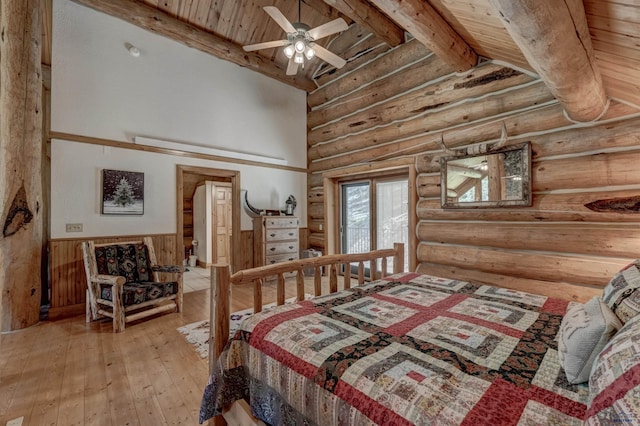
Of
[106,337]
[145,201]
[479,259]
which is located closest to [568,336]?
[479,259]

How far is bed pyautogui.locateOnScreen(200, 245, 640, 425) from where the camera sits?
85 centimetres

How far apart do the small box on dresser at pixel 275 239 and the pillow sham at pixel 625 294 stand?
14.4 feet

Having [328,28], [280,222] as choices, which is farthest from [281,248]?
[328,28]

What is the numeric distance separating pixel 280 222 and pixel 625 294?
4536 millimetres

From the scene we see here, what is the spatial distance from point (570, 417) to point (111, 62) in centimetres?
550

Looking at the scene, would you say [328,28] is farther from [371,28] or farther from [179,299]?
[179,299]

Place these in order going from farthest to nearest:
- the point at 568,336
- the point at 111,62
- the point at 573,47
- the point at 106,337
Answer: the point at 111,62
the point at 106,337
the point at 573,47
the point at 568,336

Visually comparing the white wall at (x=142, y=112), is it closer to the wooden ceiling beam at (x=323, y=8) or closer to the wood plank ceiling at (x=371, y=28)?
the wood plank ceiling at (x=371, y=28)

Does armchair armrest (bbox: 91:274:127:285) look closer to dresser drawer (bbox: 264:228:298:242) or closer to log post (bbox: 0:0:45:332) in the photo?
log post (bbox: 0:0:45:332)

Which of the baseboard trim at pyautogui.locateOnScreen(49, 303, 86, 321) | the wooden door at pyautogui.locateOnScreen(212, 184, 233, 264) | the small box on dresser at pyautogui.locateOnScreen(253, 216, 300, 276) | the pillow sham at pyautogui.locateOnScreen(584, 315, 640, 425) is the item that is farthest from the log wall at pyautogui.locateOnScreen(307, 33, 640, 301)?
the baseboard trim at pyautogui.locateOnScreen(49, 303, 86, 321)

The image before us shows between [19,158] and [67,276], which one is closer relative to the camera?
[19,158]

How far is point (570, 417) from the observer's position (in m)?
0.83

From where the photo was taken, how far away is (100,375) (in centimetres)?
225

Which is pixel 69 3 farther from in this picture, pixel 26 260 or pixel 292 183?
pixel 292 183
